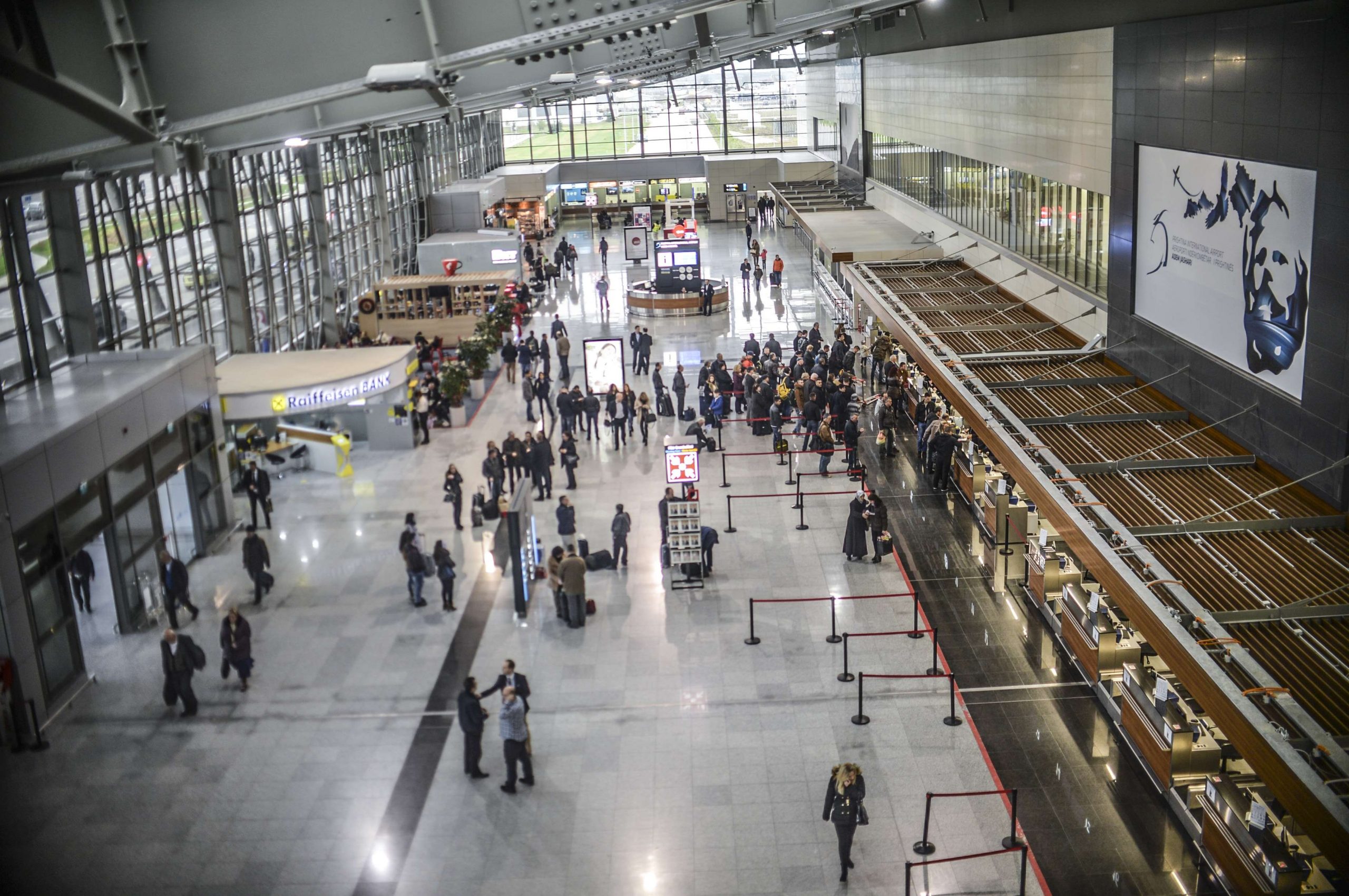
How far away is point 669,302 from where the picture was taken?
37.8 meters

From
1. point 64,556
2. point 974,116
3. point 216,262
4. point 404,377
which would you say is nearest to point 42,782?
point 64,556

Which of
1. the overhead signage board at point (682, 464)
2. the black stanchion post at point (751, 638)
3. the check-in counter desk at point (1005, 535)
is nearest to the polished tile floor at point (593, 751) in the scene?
the black stanchion post at point (751, 638)

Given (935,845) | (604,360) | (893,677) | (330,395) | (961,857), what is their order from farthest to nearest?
(604,360)
(330,395)
(893,677)
(935,845)
(961,857)

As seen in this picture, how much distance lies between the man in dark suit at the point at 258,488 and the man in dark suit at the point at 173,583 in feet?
10.5

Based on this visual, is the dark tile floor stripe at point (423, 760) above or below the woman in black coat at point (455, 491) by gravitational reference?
below

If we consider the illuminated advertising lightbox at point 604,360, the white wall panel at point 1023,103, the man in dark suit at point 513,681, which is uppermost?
the white wall panel at point 1023,103

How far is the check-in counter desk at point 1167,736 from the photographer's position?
33.1ft

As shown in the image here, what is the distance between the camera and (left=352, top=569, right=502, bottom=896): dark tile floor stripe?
10.1 meters

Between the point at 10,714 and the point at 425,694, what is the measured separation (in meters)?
4.43

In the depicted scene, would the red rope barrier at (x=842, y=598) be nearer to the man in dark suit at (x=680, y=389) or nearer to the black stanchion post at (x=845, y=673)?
the black stanchion post at (x=845, y=673)

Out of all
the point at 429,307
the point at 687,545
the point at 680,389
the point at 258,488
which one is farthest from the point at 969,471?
the point at 429,307

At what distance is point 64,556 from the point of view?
14.2 metres

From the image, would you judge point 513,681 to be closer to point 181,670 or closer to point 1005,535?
point 181,670

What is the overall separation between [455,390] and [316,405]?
5.51 metres
